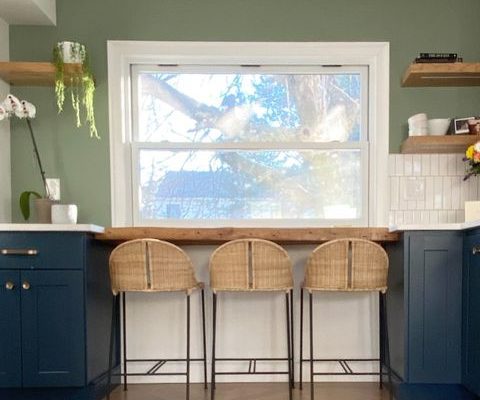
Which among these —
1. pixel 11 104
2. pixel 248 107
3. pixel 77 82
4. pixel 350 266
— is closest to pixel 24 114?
pixel 11 104

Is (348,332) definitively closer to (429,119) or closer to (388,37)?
(429,119)

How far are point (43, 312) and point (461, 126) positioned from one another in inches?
110

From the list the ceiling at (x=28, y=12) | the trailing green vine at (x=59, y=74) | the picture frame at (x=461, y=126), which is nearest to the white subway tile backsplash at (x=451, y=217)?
the picture frame at (x=461, y=126)

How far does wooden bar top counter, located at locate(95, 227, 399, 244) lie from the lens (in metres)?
2.50

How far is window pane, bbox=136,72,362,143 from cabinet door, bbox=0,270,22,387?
126 cm

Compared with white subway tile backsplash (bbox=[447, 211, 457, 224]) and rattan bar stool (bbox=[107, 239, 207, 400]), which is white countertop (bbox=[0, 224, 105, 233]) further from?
white subway tile backsplash (bbox=[447, 211, 457, 224])

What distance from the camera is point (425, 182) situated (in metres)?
2.91

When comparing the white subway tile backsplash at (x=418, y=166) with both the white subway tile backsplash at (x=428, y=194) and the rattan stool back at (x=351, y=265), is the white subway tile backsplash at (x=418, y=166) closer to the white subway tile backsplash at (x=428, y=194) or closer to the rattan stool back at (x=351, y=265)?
the white subway tile backsplash at (x=428, y=194)

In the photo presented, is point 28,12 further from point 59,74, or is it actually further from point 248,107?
point 248,107

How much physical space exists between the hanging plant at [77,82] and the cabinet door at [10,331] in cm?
110

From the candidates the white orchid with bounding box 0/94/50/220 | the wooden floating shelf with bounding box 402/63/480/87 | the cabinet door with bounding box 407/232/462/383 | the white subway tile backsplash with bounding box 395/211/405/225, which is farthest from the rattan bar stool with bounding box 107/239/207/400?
the wooden floating shelf with bounding box 402/63/480/87

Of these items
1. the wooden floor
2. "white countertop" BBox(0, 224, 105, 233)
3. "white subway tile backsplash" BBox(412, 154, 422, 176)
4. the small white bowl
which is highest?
the small white bowl

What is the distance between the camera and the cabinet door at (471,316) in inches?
85.7

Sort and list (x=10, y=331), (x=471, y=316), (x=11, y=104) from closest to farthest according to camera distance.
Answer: (x=471, y=316) < (x=10, y=331) < (x=11, y=104)
